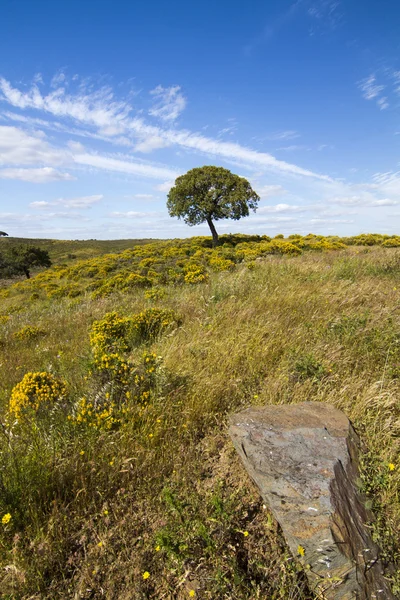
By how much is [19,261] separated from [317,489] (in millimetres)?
46774

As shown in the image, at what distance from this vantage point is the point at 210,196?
30.3 metres

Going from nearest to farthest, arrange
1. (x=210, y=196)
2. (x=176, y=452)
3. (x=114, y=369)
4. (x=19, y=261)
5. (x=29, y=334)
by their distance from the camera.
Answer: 1. (x=176, y=452)
2. (x=114, y=369)
3. (x=29, y=334)
4. (x=210, y=196)
5. (x=19, y=261)

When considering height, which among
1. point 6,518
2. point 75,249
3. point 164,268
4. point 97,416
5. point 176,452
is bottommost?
point 176,452

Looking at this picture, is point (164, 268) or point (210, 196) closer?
point (164, 268)

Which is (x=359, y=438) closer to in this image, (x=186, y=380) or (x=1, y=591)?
(x=186, y=380)

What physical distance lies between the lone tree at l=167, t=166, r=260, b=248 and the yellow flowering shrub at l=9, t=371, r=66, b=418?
90.7ft

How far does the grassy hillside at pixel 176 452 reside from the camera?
172 cm

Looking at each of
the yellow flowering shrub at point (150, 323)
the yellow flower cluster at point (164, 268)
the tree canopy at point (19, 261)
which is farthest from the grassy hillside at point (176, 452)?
the tree canopy at point (19, 261)

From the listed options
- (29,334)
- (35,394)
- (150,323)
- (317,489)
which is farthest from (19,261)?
(317,489)

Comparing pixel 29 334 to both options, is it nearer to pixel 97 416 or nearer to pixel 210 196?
pixel 97 416

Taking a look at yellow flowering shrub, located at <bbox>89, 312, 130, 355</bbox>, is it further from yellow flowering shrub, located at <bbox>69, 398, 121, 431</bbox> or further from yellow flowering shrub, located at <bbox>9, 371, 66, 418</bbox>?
yellow flowering shrub, located at <bbox>69, 398, 121, 431</bbox>

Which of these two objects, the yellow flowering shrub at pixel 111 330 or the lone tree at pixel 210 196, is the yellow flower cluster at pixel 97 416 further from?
the lone tree at pixel 210 196

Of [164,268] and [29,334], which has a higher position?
[164,268]

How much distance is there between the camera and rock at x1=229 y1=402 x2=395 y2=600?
1560mm
